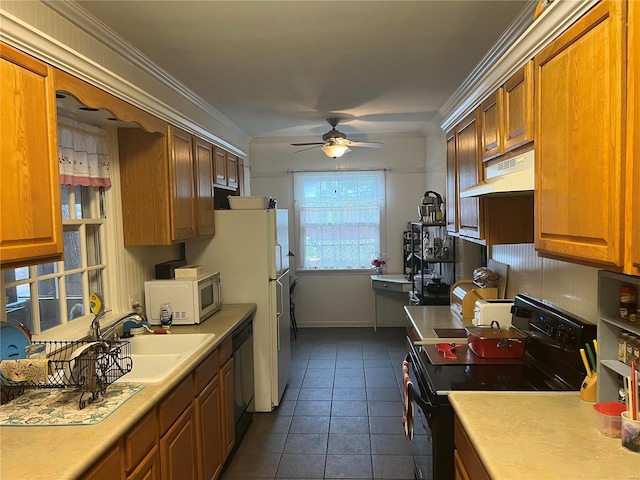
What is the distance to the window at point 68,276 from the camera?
2.12 metres

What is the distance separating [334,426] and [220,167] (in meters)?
2.37

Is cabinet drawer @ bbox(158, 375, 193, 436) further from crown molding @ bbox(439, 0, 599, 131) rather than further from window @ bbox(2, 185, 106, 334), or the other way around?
crown molding @ bbox(439, 0, 599, 131)

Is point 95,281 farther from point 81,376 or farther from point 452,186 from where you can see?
point 452,186

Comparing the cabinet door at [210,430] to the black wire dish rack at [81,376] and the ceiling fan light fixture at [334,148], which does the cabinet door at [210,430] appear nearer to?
the black wire dish rack at [81,376]

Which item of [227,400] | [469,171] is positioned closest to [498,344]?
[469,171]

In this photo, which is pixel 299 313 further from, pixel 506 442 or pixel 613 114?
pixel 613 114

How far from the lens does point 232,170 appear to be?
178 inches

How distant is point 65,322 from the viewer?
2436 millimetres

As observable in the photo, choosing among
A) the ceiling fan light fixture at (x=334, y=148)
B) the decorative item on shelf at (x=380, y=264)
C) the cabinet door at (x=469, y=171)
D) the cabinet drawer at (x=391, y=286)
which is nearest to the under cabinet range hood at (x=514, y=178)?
the cabinet door at (x=469, y=171)

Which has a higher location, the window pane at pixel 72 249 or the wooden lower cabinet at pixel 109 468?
the window pane at pixel 72 249

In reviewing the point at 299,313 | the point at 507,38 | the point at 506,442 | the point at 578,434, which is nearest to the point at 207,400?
the point at 506,442

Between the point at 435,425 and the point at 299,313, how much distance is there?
15.0ft

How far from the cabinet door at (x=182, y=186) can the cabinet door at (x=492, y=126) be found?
6.23ft

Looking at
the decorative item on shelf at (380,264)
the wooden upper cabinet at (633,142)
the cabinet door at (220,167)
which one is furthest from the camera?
the decorative item on shelf at (380,264)
